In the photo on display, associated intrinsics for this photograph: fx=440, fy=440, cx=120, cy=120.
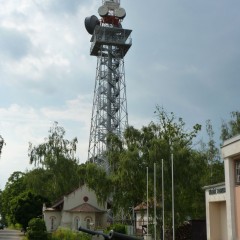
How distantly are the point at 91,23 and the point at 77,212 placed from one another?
27732mm

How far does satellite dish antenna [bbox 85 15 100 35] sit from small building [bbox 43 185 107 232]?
78.7 feet

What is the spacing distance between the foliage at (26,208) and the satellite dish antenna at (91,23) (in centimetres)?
2512

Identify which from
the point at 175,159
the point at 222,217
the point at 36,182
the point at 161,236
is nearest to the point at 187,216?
the point at 161,236

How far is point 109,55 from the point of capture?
59.6 m

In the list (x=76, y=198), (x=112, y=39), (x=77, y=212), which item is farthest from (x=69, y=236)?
(x=112, y=39)

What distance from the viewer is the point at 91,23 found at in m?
63.3

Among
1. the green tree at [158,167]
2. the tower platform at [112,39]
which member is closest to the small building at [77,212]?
the green tree at [158,167]

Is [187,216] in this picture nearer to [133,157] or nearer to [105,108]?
[133,157]

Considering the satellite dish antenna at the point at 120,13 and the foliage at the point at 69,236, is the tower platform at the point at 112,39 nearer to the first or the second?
the satellite dish antenna at the point at 120,13

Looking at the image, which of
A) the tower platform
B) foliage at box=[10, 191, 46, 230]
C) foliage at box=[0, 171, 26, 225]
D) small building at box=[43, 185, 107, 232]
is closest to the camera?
small building at box=[43, 185, 107, 232]

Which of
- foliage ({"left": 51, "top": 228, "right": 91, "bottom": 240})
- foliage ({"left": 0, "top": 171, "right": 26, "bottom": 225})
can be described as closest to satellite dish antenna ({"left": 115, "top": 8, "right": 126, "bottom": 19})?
foliage ({"left": 0, "top": 171, "right": 26, "bottom": 225})

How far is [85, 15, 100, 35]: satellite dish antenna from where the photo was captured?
207 ft

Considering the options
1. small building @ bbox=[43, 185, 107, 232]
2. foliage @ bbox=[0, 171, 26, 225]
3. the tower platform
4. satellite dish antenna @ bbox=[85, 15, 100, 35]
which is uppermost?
satellite dish antenna @ bbox=[85, 15, 100, 35]

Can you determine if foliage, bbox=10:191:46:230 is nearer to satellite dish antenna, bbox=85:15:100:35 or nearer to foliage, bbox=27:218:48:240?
foliage, bbox=27:218:48:240
